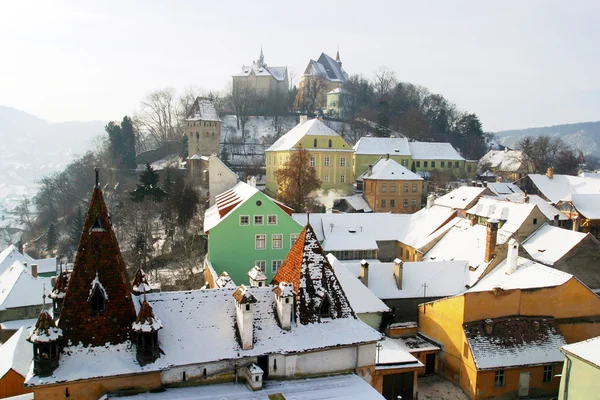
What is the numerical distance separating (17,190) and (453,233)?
15124 centimetres

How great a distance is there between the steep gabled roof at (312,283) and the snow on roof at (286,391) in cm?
207

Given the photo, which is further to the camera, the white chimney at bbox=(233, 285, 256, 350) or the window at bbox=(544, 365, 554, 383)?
the window at bbox=(544, 365, 554, 383)

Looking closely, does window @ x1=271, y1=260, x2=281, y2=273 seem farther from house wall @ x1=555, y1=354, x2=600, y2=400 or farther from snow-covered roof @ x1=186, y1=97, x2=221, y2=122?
snow-covered roof @ x1=186, y1=97, x2=221, y2=122

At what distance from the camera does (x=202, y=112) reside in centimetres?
7088

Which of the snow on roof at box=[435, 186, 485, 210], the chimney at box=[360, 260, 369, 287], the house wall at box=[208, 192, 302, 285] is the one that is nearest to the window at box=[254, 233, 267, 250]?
the house wall at box=[208, 192, 302, 285]

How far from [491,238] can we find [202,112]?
50.5 meters

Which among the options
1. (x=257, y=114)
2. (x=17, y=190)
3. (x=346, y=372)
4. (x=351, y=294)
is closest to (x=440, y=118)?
(x=257, y=114)

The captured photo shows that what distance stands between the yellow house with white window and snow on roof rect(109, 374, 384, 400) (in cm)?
4612

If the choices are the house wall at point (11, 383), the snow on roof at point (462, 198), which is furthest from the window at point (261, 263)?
the snow on roof at point (462, 198)

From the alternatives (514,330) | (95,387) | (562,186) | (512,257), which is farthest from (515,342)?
(562,186)

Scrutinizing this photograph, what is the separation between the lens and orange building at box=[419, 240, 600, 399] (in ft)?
75.4

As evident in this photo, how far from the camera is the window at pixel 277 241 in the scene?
110 feet

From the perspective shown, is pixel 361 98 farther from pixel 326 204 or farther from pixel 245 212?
pixel 245 212

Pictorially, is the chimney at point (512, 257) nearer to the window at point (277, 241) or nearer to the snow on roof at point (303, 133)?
the window at point (277, 241)
